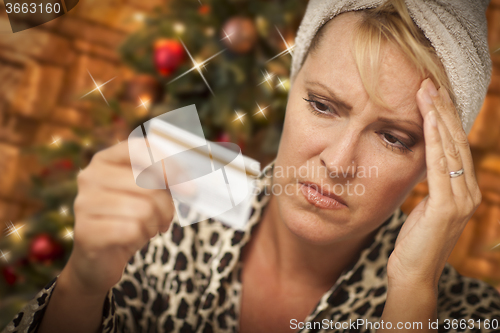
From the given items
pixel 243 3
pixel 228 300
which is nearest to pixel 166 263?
pixel 228 300

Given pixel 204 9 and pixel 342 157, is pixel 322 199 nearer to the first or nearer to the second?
pixel 342 157

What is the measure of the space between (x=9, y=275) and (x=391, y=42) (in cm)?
95

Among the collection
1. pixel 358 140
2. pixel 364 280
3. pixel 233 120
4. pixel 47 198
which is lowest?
pixel 47 198

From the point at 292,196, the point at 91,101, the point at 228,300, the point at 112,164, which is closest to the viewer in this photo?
the point at 112,164

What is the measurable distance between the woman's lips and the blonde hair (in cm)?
16

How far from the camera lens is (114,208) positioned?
40 cm

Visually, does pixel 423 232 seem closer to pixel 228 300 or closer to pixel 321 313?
pixel 321 313

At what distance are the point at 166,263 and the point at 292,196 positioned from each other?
13.0 inches

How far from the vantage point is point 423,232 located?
1.62 feet

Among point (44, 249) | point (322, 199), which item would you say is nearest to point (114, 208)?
point (322, 199)

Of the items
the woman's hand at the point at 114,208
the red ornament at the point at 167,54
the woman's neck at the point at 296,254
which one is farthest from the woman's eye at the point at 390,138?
the red ornament at the point at 167,54

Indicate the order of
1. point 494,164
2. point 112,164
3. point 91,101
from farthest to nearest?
point 494,164 → point 91,101 → point 112,164

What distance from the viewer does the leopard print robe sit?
62 cm

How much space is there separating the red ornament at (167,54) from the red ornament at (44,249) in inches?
19.7
